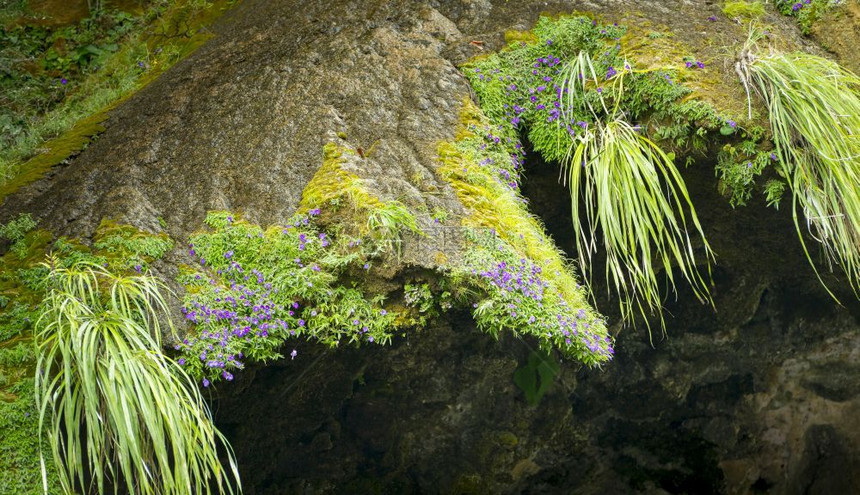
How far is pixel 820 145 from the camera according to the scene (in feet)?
12.2

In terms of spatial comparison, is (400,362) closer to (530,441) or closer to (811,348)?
(530,441)

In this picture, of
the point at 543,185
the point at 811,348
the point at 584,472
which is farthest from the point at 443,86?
the point at 811,348

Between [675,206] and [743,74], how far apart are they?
822 millimetres

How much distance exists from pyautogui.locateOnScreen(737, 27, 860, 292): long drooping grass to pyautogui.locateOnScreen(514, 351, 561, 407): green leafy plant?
5.35 feet

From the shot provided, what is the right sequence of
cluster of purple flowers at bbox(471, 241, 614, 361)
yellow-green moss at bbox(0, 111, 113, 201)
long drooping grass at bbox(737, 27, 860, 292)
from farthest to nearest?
1. yellow-green moss at bbox(0, 111, 113, 201)
2. long drooping grass at bbox(737, 27, 860, 292)
3. cluster of purple flowers at bbox(471, 241, 614, 361)

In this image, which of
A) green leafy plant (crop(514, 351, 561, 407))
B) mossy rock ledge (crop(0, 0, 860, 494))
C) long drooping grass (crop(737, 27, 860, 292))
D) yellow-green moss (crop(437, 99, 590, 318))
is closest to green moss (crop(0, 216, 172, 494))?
mossy rock ledge (crop(0, 0, 860, 494))

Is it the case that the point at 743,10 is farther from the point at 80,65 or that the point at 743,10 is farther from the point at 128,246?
the point at 80,65

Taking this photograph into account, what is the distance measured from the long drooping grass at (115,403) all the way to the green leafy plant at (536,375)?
6.69 feet

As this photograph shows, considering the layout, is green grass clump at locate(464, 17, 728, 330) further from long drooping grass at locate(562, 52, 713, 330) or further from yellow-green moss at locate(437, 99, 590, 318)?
yellow-green moss at locate(437, 99, 590, 318)

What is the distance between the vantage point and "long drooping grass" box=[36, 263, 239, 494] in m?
2.88

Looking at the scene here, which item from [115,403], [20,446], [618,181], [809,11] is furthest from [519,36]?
[20,446]

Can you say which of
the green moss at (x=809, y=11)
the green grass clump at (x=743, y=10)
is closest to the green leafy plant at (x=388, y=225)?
the green grass clump at (x=743, y=10)

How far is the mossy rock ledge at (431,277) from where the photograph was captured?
12.7 feet

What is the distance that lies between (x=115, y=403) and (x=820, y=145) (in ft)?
11.1
